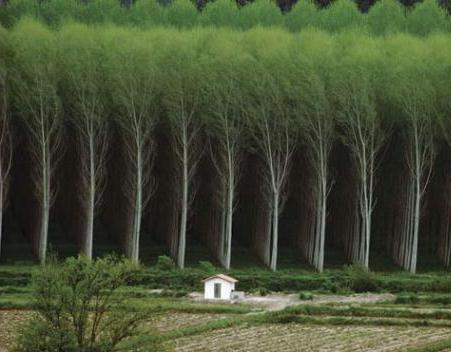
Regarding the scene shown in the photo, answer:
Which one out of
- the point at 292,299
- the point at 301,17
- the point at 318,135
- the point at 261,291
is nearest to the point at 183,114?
the point at 318,135

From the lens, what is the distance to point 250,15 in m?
101

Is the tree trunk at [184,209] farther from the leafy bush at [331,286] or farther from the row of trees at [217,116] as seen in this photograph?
the leafy bush at [331,286]

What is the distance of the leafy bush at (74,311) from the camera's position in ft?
163

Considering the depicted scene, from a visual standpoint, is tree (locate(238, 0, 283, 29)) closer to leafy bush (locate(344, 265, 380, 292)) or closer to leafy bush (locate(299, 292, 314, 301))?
leafy bush (locate(344, 265, 380, 292))

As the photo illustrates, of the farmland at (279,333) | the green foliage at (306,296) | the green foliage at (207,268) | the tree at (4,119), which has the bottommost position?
the farmland at (279,333)

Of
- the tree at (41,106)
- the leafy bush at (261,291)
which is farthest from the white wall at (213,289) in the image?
the tree at (41,106)

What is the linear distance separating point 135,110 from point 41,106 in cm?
492

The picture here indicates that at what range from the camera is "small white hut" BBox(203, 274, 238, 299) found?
234 feet

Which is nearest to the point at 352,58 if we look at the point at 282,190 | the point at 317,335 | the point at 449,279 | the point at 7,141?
the point at 282,190

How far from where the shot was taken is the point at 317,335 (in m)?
59.3

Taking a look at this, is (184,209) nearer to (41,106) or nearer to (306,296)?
(41,106)

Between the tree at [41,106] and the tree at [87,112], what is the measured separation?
95 centimetres

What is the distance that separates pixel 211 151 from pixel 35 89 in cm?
993

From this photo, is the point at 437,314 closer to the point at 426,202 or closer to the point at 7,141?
the point at 426,202
